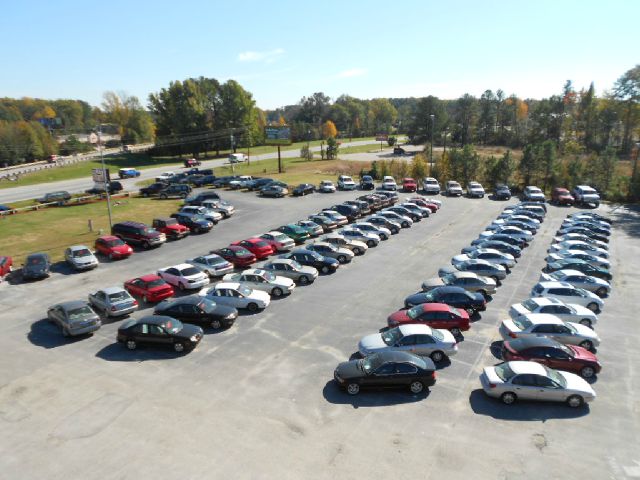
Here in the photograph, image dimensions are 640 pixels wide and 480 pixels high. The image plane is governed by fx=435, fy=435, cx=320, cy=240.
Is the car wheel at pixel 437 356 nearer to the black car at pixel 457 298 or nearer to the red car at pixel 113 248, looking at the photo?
the black car at pixel 457 298

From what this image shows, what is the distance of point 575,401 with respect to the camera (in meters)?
13.6

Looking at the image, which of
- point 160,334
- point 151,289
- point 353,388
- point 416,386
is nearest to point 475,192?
point 151,289

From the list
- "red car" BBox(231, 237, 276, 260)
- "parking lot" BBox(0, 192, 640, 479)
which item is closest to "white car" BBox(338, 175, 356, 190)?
"red car" BBox(231, 237, 276, 260)

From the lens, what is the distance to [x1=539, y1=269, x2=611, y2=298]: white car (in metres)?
22.4

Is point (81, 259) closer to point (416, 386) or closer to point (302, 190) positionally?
point (416, 386)

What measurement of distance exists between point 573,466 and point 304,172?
60.5 meters

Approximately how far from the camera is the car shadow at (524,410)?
1323cm

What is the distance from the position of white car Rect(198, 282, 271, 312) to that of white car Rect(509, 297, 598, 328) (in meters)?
11.6

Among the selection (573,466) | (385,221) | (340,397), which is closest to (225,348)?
(340,397)

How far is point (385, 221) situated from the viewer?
Answer: 118ft

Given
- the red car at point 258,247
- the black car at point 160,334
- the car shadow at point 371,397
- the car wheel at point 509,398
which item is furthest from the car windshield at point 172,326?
the car wheel at point 509,398

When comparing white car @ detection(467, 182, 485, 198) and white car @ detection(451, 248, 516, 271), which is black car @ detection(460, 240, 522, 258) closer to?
white car @ detection(451, 248, 516, 271)

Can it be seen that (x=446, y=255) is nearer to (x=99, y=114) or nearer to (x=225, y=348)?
(x=225, y=348)

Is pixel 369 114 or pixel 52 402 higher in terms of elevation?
pixel 369 114
